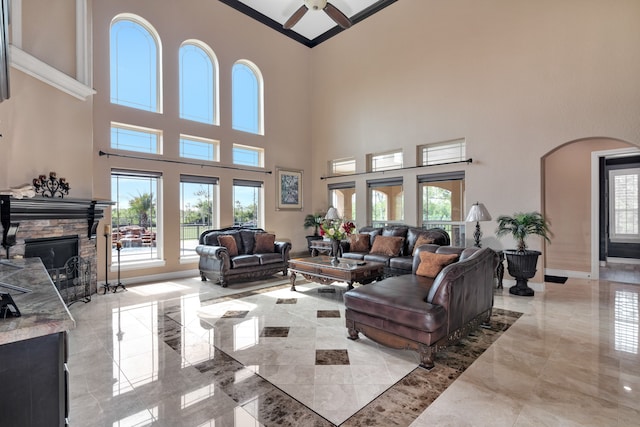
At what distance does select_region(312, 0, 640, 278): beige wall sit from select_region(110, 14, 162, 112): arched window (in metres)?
4.34

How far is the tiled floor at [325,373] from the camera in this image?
→ 75.9 inches

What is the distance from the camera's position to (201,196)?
6.61 meters

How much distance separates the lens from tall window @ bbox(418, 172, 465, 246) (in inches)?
237

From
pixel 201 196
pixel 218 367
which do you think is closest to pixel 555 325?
pixel 218 367

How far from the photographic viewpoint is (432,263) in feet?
12.0

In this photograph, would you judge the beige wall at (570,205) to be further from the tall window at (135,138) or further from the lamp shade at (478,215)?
the tall window at (135,138)

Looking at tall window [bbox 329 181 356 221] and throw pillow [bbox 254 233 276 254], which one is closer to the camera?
throw pillow [bbox 254 233 276 254]

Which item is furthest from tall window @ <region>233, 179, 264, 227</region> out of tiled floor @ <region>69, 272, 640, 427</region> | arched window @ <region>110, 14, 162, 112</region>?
tiled floor @ <region>69, 272, 640, 427</region>

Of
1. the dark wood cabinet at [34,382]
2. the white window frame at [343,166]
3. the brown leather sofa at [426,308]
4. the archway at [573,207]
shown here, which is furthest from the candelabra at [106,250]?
the archway at [573,207]

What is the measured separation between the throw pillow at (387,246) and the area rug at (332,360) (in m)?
1.82

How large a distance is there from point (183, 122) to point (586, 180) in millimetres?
8167

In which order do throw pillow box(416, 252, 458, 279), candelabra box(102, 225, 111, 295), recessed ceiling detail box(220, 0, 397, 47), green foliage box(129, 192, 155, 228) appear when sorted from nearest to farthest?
throw pillow box(416, 252, 458, 279), candelabra box(102, 225, 111, 295), green foliage box(129, 192, 155, 228), recessed ceiling detail box(220, 0, 397, 47)

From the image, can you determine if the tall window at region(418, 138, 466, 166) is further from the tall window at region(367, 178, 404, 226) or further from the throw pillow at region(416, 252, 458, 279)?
the throw pillow at region(416, 252, 458, 279)

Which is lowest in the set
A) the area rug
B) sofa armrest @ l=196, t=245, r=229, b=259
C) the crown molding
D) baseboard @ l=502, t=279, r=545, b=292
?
the area rug
